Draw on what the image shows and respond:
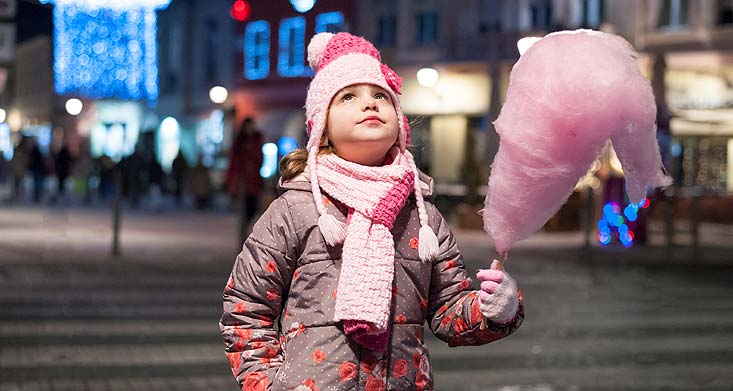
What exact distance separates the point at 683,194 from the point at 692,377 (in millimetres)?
19739

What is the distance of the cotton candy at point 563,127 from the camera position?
121 inches

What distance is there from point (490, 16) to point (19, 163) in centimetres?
1352

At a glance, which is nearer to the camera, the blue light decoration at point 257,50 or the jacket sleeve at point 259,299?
the jacket sleeve at point 259,299

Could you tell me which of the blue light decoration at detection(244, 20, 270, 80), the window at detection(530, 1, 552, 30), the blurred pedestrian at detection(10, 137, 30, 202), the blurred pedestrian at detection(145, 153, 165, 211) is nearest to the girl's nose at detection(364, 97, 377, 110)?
the window at detection(530, 1, 552, 30)

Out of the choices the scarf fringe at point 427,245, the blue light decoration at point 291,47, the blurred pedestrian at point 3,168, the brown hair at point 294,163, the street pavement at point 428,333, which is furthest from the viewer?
the blurred pedestrian at point 3,168

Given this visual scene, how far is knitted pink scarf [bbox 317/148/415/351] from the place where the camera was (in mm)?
3391

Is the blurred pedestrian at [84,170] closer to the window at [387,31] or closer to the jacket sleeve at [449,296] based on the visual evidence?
the window at [387,31]

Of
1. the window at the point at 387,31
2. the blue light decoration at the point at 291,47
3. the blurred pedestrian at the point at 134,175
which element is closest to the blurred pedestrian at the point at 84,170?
the blurred pedestrian at the point at 134,175

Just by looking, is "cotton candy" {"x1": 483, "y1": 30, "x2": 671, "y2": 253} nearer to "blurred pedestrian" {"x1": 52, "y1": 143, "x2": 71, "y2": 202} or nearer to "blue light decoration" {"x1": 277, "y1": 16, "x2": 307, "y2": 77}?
"blurred pedestrian" {"x1": 52, "y1": 143, "x2": 71, "y2": 202}

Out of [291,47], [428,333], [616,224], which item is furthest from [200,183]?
[428,333]

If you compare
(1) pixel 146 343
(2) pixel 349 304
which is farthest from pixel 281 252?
(1) pixel 146 343

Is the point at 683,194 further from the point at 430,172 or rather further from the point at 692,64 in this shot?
the point at 430,172

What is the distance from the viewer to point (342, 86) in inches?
141

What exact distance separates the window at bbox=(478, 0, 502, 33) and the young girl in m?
31.1
